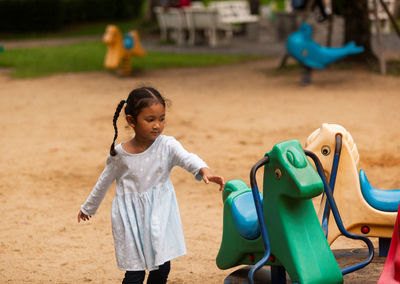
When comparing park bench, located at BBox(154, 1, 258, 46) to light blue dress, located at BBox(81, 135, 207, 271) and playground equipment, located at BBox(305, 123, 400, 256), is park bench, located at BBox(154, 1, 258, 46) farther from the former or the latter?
light blue dress, located at BBox(81, 135, 207, 271)

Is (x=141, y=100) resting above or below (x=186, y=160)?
above

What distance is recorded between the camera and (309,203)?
309 centimetres

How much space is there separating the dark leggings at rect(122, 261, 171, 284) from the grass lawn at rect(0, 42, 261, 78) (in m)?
10.7

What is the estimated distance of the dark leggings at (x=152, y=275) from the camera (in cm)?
329

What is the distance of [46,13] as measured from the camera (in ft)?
83.6

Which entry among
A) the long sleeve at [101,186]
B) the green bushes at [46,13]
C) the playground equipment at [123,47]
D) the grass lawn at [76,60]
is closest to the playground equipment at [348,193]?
the long sleeve at [101,186]

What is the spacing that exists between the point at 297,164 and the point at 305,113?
6.18 meters

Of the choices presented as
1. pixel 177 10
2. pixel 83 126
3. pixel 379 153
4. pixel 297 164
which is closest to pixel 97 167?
pixel 83 126

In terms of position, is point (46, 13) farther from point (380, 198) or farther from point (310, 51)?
point (380, 198)

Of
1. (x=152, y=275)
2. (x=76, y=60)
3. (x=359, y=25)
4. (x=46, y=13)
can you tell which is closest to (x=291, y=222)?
(x=152, y=275)

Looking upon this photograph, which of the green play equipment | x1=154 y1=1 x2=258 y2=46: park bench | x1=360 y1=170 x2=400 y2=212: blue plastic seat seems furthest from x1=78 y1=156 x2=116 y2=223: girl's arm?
x1=154 y1=1 x2=258 y2=46: park bench

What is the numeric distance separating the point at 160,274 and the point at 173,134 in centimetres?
466

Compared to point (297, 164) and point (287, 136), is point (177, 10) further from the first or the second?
point (297, 164)

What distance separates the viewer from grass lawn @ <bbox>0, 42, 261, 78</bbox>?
572 inches
